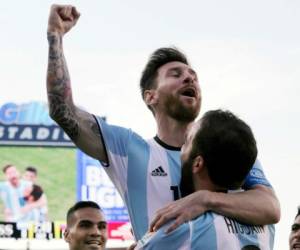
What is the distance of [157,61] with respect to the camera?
5344 millimetres

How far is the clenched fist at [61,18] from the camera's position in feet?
14.8

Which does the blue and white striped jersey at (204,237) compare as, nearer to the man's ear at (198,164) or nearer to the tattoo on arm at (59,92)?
the man's ear at (198,164)

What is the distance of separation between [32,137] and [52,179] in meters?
2.30

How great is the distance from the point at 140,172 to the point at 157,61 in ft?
3.56

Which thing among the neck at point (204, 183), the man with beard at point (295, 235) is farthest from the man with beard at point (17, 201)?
the neck at point (204, 183)

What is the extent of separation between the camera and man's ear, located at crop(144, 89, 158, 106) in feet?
16.8

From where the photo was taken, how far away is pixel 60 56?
4578 millimetres

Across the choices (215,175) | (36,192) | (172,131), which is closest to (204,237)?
Answer: (215,175)

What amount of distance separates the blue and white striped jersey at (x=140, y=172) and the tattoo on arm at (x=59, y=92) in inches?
7.8

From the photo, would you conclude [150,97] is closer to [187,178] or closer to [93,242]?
[187,178]

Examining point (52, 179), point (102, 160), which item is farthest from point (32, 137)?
point (102, 160)

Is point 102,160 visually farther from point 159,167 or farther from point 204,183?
point 204,183

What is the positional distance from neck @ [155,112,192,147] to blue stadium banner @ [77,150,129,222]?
98.4 ft


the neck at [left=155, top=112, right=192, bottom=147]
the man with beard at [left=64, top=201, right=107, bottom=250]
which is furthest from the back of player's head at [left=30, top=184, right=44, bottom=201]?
the neck at [left=155, top=112, right=192, bottom=147]
